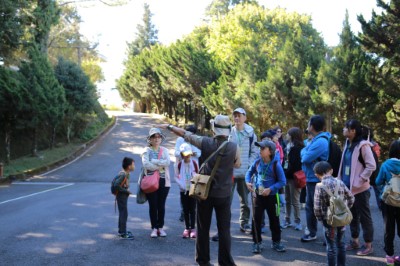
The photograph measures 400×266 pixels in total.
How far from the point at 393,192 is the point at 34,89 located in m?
21.5

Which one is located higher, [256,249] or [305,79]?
[305,79]

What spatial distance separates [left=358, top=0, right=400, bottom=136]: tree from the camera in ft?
49.3

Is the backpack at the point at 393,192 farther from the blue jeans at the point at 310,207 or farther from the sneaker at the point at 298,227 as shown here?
the sneaker at the point at 298,227

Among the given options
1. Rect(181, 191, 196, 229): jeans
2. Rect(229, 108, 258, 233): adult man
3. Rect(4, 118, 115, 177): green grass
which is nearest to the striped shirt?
Rect(229, 108, 258, 233): adult man

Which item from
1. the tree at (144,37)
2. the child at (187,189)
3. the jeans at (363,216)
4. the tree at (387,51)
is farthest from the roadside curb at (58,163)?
the tree at (144,37)

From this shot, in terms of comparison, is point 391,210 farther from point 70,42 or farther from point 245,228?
point 70,42

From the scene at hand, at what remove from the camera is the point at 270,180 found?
6.11m

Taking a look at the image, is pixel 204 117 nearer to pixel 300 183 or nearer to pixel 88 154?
pixel 88 154

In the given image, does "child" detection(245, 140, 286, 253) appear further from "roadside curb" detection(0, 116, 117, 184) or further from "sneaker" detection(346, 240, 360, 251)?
"roadside curb" detection(0, 116, 117, 184)

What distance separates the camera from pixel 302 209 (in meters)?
9.39

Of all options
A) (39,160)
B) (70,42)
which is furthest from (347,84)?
(70,42)

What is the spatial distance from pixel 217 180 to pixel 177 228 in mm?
2951

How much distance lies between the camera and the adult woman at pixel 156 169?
6684 mm

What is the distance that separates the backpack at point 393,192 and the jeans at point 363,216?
21.7 inches
